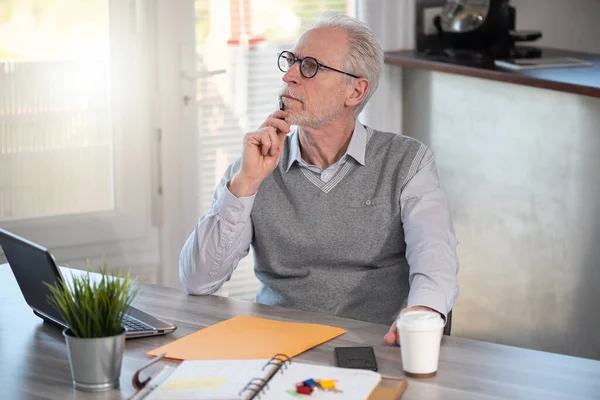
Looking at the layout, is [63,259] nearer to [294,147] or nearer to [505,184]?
[294,147]

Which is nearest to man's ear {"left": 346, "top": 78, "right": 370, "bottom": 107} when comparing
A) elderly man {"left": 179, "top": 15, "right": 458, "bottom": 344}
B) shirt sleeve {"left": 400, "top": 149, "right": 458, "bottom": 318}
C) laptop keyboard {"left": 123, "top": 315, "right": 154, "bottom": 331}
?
elderly man {"left": 179, "top": 15, "right": 458, "bottom": 344}

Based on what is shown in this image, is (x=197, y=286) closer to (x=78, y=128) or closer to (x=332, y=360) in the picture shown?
(x=332, y=360)

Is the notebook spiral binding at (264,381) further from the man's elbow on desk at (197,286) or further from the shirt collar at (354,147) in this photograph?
the shirt collar at (354,147)

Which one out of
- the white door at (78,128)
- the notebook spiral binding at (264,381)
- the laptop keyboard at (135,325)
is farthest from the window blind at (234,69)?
the notebook spiral binding at (264,381)

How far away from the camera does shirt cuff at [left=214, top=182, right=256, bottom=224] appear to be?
206 centimetres

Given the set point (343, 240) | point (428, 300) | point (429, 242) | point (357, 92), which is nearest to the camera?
point (428, 300)

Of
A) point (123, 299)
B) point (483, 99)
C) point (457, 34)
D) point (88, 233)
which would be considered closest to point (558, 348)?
point (483, 99)

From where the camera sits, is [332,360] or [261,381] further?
[332,360]

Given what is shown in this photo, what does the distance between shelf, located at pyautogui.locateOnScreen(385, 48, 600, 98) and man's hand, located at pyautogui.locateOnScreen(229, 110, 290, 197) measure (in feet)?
3.74

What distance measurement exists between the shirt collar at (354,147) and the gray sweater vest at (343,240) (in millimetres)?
28

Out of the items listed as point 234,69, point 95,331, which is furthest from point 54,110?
point 95,331

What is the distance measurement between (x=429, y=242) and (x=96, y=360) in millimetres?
817

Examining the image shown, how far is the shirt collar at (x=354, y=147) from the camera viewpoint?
2182 mm

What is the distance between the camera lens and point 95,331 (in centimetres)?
A: 144
